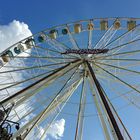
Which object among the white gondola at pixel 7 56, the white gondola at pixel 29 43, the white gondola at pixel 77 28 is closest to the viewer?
the white gondola at pixel 7 56

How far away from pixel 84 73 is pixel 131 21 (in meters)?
6.88

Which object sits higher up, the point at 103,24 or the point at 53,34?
the point at 103,24

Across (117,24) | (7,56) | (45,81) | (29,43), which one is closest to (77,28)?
(117,24)

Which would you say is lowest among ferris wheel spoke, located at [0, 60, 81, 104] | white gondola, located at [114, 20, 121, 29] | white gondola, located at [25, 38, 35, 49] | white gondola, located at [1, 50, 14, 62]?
ferris wheel spoke, located at [0, 60, 81, 104]

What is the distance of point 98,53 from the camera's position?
20.5 metres

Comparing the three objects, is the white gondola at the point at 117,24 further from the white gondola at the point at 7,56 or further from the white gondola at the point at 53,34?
the white gondola at the point at 7,56

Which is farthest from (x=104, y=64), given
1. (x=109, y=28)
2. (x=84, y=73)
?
(x=109, y=28)

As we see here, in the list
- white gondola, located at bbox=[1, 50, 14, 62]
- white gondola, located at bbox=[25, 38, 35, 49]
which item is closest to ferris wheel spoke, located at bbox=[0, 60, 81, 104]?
white gondola, located at bbox=[1, 50, 14, 62]

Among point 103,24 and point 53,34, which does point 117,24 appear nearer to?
point 103,24

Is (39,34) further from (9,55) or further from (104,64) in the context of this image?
(104,64)

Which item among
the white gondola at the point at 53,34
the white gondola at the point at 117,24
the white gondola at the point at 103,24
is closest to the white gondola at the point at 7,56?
the white gondola at the point at 53,34

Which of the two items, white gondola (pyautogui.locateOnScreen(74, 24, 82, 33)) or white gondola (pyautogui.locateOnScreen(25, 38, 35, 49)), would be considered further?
white gondola (pyautogui.locateOnScreen(74, 24, 82, 33))

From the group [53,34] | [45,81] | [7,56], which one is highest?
[53,34]

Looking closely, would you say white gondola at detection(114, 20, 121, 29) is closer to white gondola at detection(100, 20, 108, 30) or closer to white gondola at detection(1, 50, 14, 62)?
white gondola at detection(100, 20, 108, 30)
